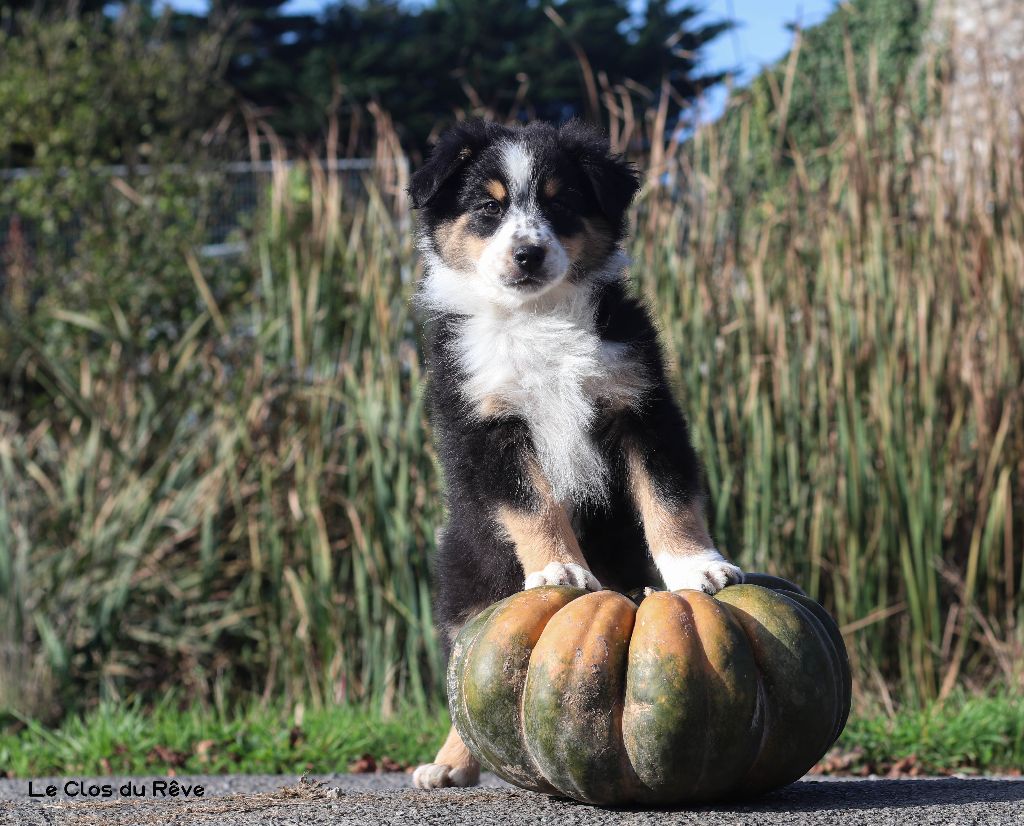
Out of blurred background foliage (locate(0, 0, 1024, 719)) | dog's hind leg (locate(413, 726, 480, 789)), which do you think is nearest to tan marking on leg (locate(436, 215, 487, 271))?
dog's hind leg (locate(413, 726, 480, 789))

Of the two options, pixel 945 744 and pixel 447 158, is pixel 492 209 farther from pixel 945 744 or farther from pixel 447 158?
pixel 945 744

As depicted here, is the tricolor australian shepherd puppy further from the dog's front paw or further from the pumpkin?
the pumpkin

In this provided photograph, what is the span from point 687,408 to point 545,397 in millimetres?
2460

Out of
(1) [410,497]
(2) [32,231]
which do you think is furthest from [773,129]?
(2) [32,231]

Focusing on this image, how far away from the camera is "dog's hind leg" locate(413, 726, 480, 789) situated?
3.12m

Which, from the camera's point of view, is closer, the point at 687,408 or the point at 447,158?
the point at 447,158

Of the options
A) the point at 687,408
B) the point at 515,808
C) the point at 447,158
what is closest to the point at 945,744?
the point at 687,408

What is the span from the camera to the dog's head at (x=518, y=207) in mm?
2945

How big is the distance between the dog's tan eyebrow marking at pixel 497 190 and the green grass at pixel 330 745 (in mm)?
2242

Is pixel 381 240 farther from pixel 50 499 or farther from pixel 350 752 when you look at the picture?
pixel 350 752

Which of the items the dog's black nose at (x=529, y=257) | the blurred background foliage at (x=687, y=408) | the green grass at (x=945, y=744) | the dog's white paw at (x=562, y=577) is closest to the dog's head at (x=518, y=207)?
the dog's black nose at (x=529, y=257)

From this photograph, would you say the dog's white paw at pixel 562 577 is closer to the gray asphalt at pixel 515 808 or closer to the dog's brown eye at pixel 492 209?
the gray asphalt at pixel 515 808

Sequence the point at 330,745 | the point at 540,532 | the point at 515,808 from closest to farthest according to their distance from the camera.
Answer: the point at 515,808, the point at 540,532, the point at 330,745

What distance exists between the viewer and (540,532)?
276cm
